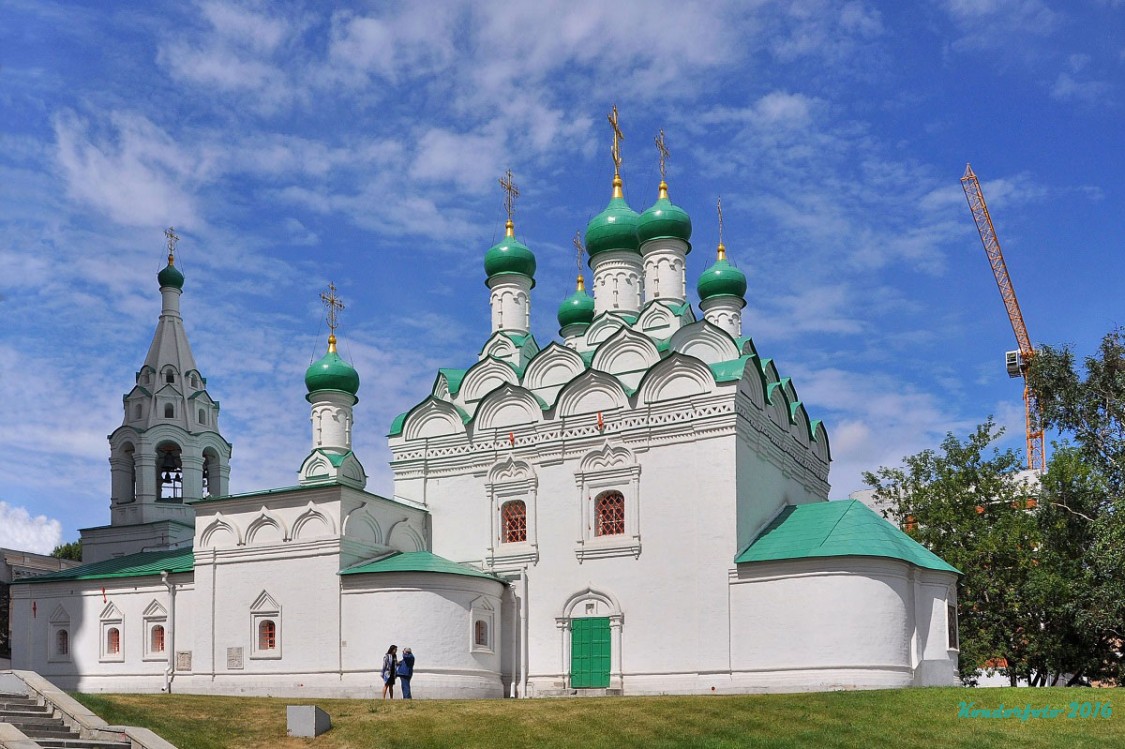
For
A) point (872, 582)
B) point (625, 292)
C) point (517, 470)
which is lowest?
point (872, 582)

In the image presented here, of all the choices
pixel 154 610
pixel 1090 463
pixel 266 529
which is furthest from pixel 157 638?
pixel 1090 463

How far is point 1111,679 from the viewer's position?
2297 cm

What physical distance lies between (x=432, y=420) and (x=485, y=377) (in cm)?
130

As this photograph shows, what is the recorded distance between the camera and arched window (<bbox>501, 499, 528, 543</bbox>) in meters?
21.2

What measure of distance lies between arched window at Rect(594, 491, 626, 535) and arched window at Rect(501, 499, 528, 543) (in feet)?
4.72

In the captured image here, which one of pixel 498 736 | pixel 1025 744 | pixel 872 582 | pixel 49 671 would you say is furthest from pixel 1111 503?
pixel 49 671

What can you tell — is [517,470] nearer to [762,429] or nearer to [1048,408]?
[762,429]

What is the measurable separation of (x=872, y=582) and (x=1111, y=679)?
26.5 ft

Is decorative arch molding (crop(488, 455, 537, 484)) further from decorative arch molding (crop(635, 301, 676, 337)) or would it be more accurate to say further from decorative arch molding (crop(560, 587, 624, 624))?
decorative arch molding (crop(635, 301, 676, 337))

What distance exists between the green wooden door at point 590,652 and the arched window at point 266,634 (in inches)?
200

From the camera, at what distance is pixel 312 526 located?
67.3 ft

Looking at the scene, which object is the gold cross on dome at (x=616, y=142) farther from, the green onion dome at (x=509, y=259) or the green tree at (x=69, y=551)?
the green tree at (x=69, y=551)

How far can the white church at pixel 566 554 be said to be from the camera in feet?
61.1

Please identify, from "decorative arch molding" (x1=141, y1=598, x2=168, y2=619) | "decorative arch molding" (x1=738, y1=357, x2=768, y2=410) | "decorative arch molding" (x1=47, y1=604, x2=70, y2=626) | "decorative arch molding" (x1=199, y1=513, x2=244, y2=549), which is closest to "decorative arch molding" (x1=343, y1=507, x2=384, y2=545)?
"decorative arch molding" (x1=199, y1=513, x2=244, y2=549)
